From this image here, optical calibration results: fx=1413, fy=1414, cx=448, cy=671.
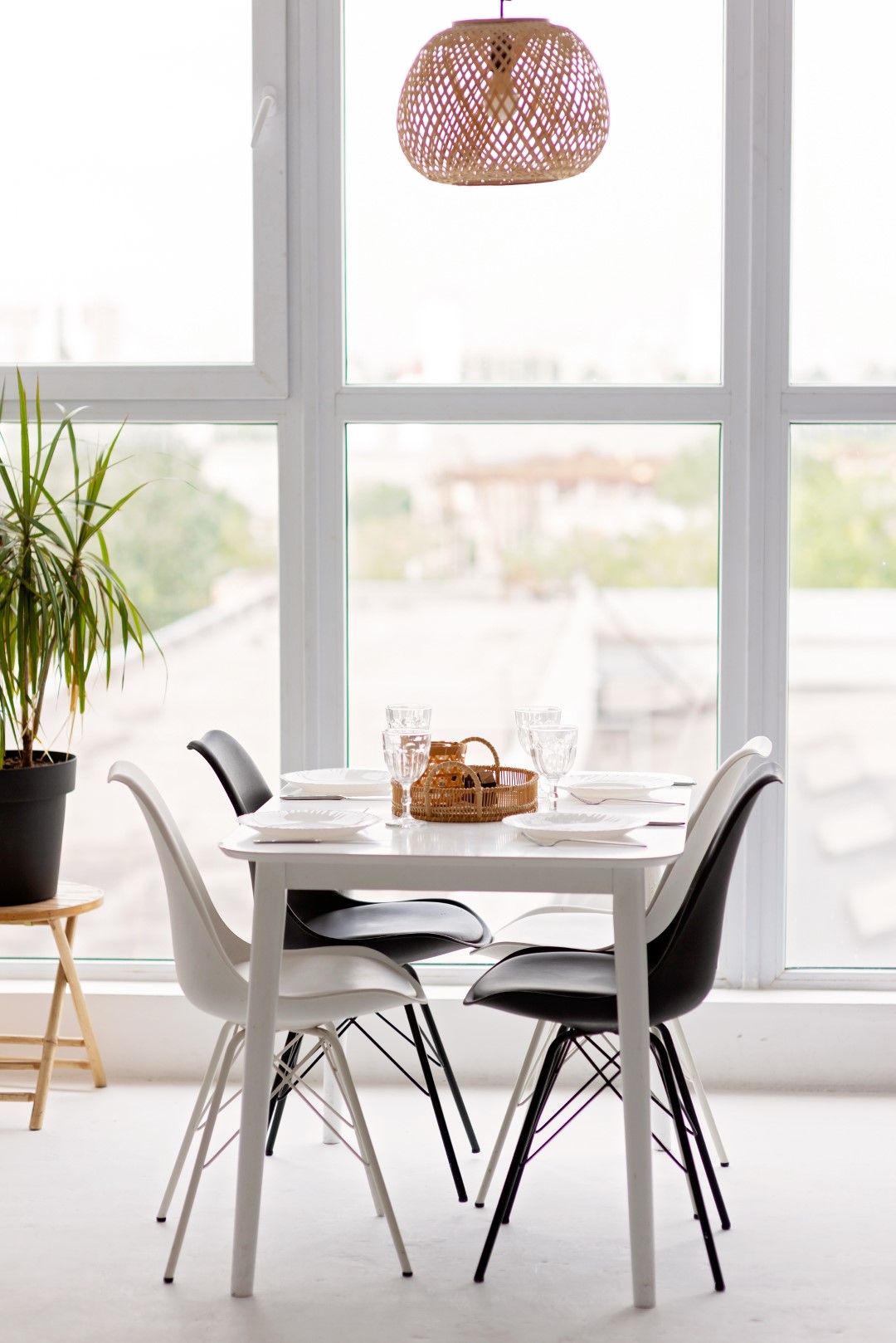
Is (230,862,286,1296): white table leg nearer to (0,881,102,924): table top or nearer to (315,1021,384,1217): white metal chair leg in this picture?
(315,1021,384,1217): white metal chair leg

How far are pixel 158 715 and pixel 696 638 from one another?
144 centimetres

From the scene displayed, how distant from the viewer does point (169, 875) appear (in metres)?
2.52

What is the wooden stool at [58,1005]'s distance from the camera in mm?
3287

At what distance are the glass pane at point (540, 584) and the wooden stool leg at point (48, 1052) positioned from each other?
922 mm

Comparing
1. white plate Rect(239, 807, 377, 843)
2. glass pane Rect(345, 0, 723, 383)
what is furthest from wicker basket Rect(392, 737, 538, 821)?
glass pane Rect(345, 0, 723, 383)

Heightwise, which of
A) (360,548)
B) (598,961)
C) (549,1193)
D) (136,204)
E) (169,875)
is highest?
A: (136,204)

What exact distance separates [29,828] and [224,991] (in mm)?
980

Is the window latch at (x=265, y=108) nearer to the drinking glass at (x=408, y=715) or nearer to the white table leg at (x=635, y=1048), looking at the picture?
the drinking glass at (x=408, y=715)

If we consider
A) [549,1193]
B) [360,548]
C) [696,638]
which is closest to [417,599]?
[360,548]

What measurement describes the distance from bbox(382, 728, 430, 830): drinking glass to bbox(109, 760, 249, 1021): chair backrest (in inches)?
15.7

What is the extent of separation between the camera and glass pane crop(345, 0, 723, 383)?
3.57 meters

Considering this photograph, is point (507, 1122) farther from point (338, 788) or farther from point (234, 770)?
point (234, 770)

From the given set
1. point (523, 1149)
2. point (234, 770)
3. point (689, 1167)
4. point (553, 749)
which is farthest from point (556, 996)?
point (234, 770)

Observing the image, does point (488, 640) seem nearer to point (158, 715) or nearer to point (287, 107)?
point (158, 715)
